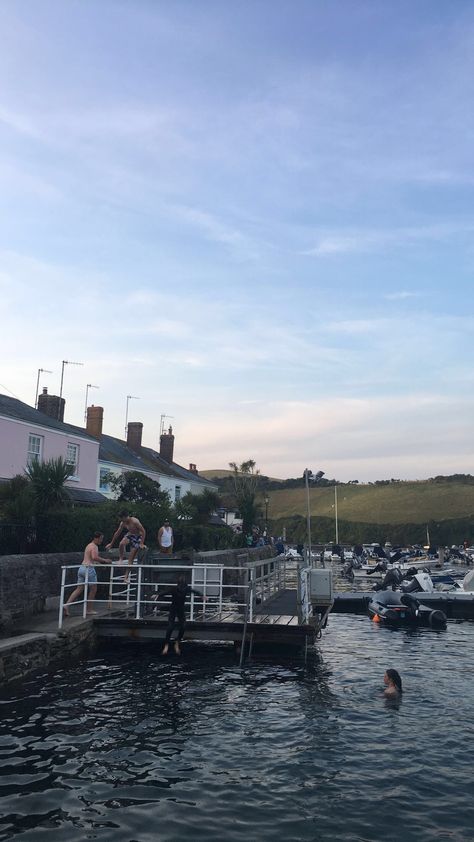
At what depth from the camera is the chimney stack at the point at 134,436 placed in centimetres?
6172

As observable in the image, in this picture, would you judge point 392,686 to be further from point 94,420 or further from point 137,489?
point 94,420

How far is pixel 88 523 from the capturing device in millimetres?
26156

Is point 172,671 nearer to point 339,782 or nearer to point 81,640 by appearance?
point 81,640

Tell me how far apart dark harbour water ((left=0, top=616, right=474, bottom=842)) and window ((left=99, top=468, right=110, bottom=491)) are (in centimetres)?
2902

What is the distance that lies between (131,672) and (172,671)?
3.58 feet

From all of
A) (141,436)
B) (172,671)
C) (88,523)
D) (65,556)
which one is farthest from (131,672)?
(141,436)

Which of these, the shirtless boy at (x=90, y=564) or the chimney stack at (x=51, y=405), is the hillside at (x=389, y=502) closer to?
the chimney stack at (x=51, y=405)

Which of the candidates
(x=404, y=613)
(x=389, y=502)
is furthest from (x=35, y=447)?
(x=389, y=502)

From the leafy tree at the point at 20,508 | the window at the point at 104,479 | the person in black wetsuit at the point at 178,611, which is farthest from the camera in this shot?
the window at the point at 104,479

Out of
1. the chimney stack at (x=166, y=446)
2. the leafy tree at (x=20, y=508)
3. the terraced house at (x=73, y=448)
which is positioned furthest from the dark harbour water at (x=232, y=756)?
the chimney stack at (x=166, y=446)

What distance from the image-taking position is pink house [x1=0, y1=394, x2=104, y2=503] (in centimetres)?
3519

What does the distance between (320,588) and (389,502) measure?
347 ft

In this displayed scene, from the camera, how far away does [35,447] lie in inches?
1494

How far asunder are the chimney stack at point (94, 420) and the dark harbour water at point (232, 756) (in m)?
33.6
